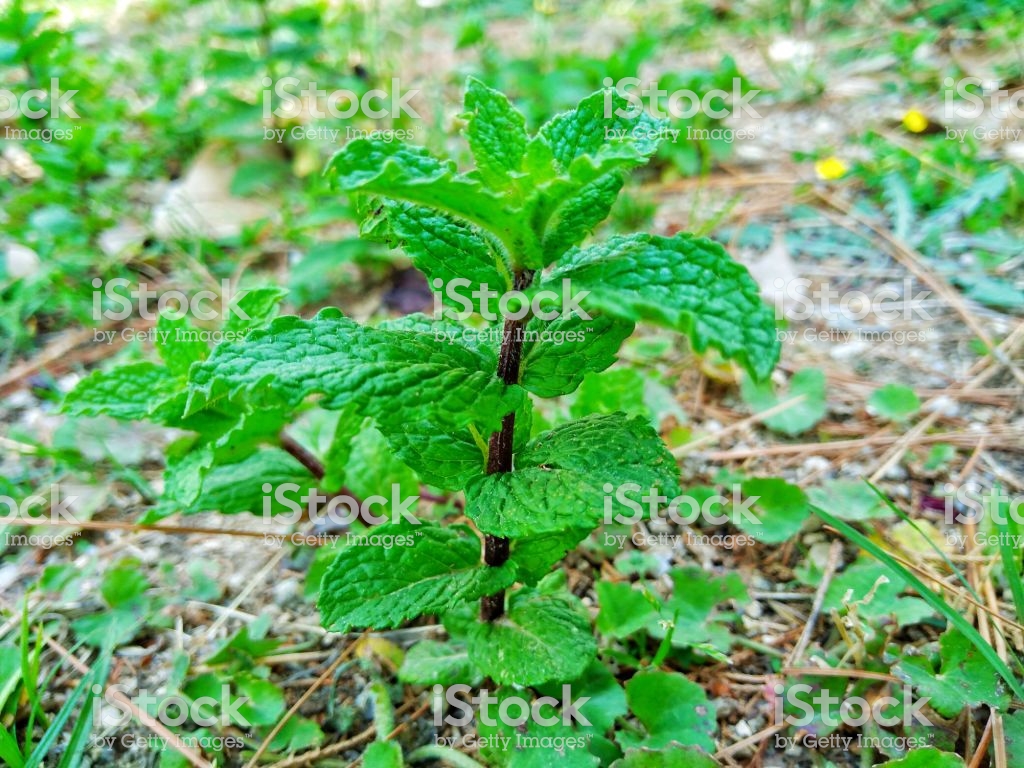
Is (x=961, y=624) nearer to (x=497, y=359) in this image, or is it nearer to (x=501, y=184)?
(x=497, y=359)

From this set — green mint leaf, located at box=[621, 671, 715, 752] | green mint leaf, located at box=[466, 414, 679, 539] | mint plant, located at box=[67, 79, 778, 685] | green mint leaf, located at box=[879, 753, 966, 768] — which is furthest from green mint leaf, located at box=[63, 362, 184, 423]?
green mint leaf, located at box=[879, 753, 966, 768]

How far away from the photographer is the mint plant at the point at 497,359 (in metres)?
0.85

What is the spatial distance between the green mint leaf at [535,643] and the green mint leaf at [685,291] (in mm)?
607

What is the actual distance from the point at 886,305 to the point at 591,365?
5.52 ft

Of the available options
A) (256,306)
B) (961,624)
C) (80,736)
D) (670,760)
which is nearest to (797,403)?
(961,624)

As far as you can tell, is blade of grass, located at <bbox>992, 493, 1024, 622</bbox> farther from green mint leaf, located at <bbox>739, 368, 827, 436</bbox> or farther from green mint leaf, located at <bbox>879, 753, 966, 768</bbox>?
green mint leaf, located at <bbox>739, 368, 827, 436</bbox>

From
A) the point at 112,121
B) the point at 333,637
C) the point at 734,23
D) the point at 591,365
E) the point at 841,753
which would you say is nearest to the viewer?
the point at 591,365

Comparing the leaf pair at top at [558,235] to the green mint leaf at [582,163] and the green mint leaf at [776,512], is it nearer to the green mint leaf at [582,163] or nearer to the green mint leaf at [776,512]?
the green mint leaf at [582,163]

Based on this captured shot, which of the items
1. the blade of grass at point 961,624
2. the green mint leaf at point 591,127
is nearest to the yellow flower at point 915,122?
the blade of grass at point 961,624

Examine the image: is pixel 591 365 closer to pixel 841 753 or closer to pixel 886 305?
pixel 841 753

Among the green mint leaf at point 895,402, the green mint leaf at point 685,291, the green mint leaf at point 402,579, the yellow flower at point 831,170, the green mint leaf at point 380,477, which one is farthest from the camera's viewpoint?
the yellow flower at point 831,170

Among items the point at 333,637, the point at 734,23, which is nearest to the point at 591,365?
the point at 333,637

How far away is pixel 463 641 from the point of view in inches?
55.1

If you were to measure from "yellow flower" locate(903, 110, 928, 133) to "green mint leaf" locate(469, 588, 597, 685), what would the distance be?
2.55 metres
